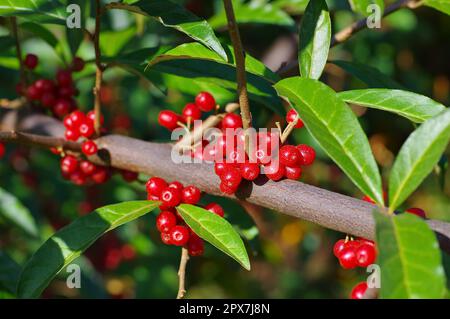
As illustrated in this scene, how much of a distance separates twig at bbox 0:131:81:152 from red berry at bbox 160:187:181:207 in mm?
314

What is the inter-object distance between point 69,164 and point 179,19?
0.58 metres

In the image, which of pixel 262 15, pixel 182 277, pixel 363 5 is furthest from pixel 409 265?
pixel 262 15

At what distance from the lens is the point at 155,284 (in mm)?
2637

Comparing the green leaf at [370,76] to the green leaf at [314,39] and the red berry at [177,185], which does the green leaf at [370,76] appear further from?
the red berry at [177,185]

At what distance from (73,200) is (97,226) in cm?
134

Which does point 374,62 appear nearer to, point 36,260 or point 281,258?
point 281,258

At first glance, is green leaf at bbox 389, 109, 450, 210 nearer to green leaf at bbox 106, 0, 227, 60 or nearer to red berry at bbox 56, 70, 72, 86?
green leaf at bbox 106, 0, 227, 60

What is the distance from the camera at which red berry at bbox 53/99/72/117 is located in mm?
1771

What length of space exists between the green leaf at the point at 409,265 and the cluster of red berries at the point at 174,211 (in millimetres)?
515

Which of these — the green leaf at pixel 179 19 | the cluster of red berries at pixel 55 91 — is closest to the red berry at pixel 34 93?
the cluster of red berries at pixel 55 91

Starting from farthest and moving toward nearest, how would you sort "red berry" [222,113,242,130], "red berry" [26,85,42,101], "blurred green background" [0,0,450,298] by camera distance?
"blurred green background" [0,0,450,298], "red berry" [26,85,42,101], "red berry" [222,113,242,130]

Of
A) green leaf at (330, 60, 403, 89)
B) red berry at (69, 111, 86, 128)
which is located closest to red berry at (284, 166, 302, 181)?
green leaf at (330, 60, 403, 89)
